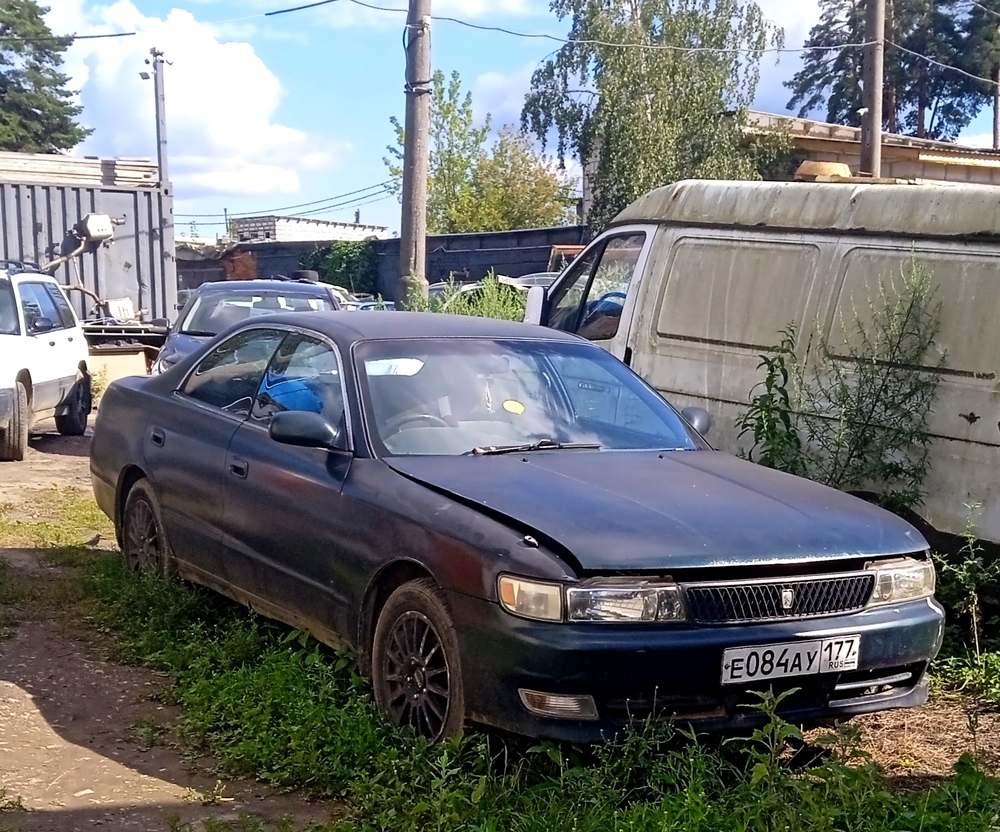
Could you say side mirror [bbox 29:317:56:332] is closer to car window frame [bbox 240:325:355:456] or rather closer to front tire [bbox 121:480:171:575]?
front tire [bbox 121:480:171:575]

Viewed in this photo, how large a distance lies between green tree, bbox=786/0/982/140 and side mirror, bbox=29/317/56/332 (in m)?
38.5

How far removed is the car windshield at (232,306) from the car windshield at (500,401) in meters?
7.15

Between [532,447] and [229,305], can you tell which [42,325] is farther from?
[532,447]

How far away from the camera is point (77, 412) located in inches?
512

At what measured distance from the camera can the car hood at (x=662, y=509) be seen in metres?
3.86

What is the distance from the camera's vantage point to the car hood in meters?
3.86

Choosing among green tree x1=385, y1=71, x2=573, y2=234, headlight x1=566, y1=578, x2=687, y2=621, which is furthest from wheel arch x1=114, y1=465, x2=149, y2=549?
green tree x1=385, y1=71, x2=573, y2=234

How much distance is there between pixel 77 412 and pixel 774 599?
10.5 metres

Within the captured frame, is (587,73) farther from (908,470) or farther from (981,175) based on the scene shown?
(908,470)

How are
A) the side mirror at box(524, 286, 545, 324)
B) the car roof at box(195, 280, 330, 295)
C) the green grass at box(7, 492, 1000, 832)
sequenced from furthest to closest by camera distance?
the car roof at box(195, 280, 330, 295) < the side mirror at box(524, 286, 545, 324) < the green grass at box(7, 492, 1000, 832)

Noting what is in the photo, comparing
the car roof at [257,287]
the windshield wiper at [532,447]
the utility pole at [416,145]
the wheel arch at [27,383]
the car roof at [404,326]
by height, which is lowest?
the wheel arch at [27,383]

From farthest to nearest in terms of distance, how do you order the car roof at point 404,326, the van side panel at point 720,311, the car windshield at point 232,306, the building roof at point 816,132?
the building roof at point 816,132 < the car windshield at point 232,306 < the van side panel at point 720,311 < the car roof at point 404,326

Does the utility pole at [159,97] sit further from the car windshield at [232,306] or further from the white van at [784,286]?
the white van at [784,286]

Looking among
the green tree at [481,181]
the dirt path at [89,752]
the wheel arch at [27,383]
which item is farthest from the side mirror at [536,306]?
the green tree at [481,181]
